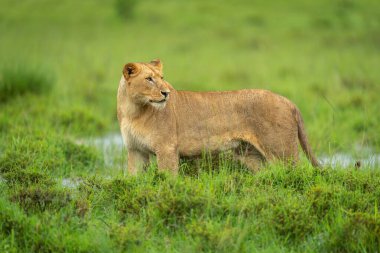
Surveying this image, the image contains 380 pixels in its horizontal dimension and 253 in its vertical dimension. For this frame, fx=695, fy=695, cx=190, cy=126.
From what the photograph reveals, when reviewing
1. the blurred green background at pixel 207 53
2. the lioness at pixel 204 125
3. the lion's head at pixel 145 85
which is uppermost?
the lion's head at pixel 145 85

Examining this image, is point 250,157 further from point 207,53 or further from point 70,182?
point 207,53

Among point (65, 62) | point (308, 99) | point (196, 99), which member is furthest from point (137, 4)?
point (196, 99)

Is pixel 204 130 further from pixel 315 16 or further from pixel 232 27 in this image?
pixel 315 16

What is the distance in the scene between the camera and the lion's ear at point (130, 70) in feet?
17.5

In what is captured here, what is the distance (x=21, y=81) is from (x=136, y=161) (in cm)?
443

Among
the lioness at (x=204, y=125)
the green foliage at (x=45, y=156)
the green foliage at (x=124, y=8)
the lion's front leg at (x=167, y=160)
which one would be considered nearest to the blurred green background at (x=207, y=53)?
the green foliage at (x=124, y=8)

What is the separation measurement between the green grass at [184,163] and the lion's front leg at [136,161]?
0.80 feet

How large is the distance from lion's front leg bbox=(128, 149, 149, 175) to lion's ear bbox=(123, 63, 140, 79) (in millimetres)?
638

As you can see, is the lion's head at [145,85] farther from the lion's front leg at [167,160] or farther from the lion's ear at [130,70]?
the lion's front leg at [167,160]

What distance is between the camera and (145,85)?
530 centimetres

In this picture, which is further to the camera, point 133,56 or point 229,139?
point 133,56

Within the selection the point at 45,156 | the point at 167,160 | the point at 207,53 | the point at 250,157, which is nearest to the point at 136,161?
the point at 167,160

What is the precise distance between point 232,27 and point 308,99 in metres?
8.96

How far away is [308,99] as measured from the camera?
34.0ft
